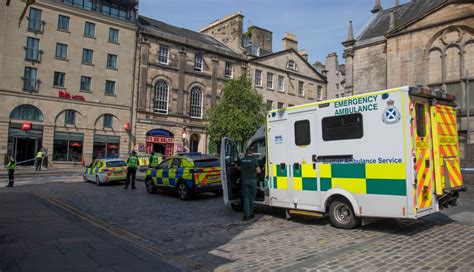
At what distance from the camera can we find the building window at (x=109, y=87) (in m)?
32.6

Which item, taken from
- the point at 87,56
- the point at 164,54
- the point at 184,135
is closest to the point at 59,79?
the point at 87,56

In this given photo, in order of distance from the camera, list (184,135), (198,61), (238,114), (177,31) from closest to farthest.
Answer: (238,114) < (184,135) < (198,61) < (177,31)

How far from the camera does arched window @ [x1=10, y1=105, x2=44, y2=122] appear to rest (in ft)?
92.2

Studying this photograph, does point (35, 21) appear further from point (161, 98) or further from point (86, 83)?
point (161, 98)

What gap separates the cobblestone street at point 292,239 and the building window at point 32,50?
74.6 feet

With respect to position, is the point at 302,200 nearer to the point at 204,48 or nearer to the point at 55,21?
the point at 55,21

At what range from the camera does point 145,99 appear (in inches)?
1339

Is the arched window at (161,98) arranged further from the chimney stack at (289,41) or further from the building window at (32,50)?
the chimney stack at (289,41)

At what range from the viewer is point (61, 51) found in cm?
3039

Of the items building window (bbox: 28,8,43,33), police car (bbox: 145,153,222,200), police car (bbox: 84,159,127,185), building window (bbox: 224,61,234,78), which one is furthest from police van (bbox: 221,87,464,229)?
building window (bbox: 224,61,234,78)

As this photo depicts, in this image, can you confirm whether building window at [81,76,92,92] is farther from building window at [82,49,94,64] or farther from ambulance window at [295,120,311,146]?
ambulance window at [295,120,311,146]

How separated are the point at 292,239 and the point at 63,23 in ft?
100

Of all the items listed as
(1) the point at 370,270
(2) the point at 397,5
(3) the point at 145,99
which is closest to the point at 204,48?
(3) the point at 145,99

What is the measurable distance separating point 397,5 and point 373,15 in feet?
6.48
